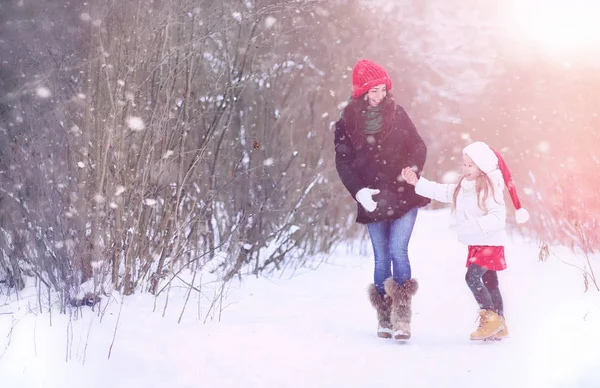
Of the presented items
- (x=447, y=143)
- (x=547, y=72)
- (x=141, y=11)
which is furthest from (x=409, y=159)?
(x=447, y=143)

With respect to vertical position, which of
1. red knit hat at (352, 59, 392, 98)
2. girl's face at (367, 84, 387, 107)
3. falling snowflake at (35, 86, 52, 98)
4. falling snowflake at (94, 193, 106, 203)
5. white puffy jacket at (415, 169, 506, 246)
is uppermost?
falling snowflake at (35, 86, 52, 98)

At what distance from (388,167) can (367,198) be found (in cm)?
29

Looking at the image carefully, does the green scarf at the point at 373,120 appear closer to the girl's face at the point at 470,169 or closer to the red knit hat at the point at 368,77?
the red knit hat at the point at 368,77

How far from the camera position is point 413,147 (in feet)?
15.2

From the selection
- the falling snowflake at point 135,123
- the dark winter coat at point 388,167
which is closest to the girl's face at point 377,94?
the dark winter coat at point 388,167

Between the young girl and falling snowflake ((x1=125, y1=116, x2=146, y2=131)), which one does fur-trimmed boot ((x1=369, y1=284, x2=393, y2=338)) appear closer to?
the young girl

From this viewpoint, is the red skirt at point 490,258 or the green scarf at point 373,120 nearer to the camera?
the red skirt at point 490,258

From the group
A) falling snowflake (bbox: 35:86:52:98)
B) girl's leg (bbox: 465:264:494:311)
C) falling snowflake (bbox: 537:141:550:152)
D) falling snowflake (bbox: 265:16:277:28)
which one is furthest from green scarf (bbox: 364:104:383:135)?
falling snowflake (bbox: 537:141:550:152)

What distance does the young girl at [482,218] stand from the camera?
443 cm

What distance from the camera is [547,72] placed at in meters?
14.6

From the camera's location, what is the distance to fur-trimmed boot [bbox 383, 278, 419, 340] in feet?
14.5

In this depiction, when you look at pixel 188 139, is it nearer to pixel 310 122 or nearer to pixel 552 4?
pixel 310 122

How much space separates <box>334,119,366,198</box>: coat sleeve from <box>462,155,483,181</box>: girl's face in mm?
718

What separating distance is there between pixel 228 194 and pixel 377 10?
615 cm
